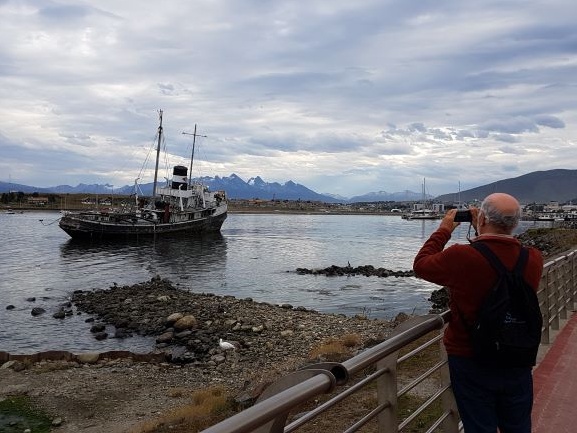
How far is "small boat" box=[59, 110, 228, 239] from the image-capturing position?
59.9 meters

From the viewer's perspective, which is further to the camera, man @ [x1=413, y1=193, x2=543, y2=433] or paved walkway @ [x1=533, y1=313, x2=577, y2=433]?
paved walkway @ [x1=533, y1=313, x2=577, y2=433]

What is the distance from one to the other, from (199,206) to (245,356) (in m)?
59.3

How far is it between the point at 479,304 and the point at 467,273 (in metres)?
0.17

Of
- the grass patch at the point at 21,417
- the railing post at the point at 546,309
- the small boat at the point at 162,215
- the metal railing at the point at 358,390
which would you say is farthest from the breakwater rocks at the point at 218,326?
the small boat at the point at 162,215

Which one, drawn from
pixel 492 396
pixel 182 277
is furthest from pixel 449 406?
pixel 182 277

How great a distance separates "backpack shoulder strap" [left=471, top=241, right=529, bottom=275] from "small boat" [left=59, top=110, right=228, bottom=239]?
199 ft

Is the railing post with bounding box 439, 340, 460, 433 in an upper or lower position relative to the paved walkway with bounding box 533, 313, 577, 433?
upper

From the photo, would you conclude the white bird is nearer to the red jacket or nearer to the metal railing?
the metal railing

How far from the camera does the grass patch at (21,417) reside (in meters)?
10.4

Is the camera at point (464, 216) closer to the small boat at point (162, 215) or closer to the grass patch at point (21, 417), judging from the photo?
the grass patch at point (21, 417)

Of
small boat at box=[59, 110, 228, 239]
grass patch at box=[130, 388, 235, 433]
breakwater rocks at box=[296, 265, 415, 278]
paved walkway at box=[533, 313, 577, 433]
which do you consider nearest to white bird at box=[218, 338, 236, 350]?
grass patch at box=[130, 388, 235, 433]

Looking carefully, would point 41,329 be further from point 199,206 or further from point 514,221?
point 199,206

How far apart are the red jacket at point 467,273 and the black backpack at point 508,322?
0.16 feet

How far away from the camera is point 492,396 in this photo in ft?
9.77
